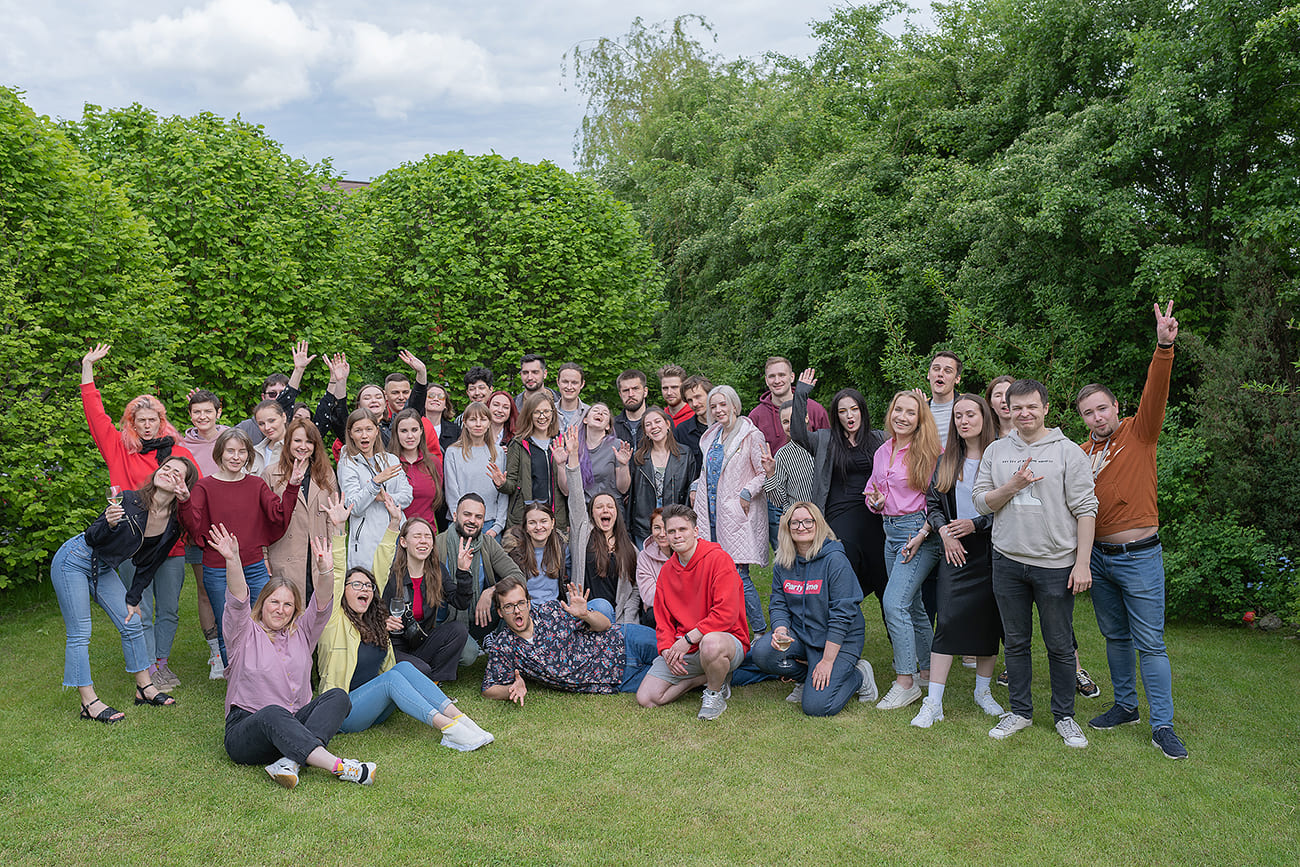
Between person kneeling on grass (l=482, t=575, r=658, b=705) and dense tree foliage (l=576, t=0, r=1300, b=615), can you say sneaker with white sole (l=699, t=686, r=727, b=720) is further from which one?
dense tree foliage (l=576, t=0, r=1300, b=615)

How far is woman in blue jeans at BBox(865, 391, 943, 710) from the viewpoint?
5.88 m

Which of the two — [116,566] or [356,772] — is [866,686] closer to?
[356,772]

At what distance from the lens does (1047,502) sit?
512 centimetres

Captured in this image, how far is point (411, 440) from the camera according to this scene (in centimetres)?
674

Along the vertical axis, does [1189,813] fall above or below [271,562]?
below

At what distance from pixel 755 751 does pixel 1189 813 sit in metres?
2.21

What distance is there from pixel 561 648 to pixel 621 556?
0.92m

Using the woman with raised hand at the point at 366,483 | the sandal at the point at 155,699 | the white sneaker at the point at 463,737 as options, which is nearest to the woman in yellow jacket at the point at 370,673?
the white sneaker at the point at 463,737

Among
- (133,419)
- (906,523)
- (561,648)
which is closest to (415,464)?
(561,648)

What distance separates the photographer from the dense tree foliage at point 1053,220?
7.84 m

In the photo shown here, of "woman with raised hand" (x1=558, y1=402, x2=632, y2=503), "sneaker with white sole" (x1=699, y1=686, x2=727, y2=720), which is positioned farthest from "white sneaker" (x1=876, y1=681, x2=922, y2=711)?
"woman with raised hand" (x1=558, y1=402, x2=632, y2=503)

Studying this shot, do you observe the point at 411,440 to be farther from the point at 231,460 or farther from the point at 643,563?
the point at 643,563

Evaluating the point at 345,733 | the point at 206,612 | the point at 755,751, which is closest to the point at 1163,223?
the point at 755,751

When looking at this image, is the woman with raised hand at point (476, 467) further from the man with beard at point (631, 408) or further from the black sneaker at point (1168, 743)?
the black sneaker at point (1168, 743)
